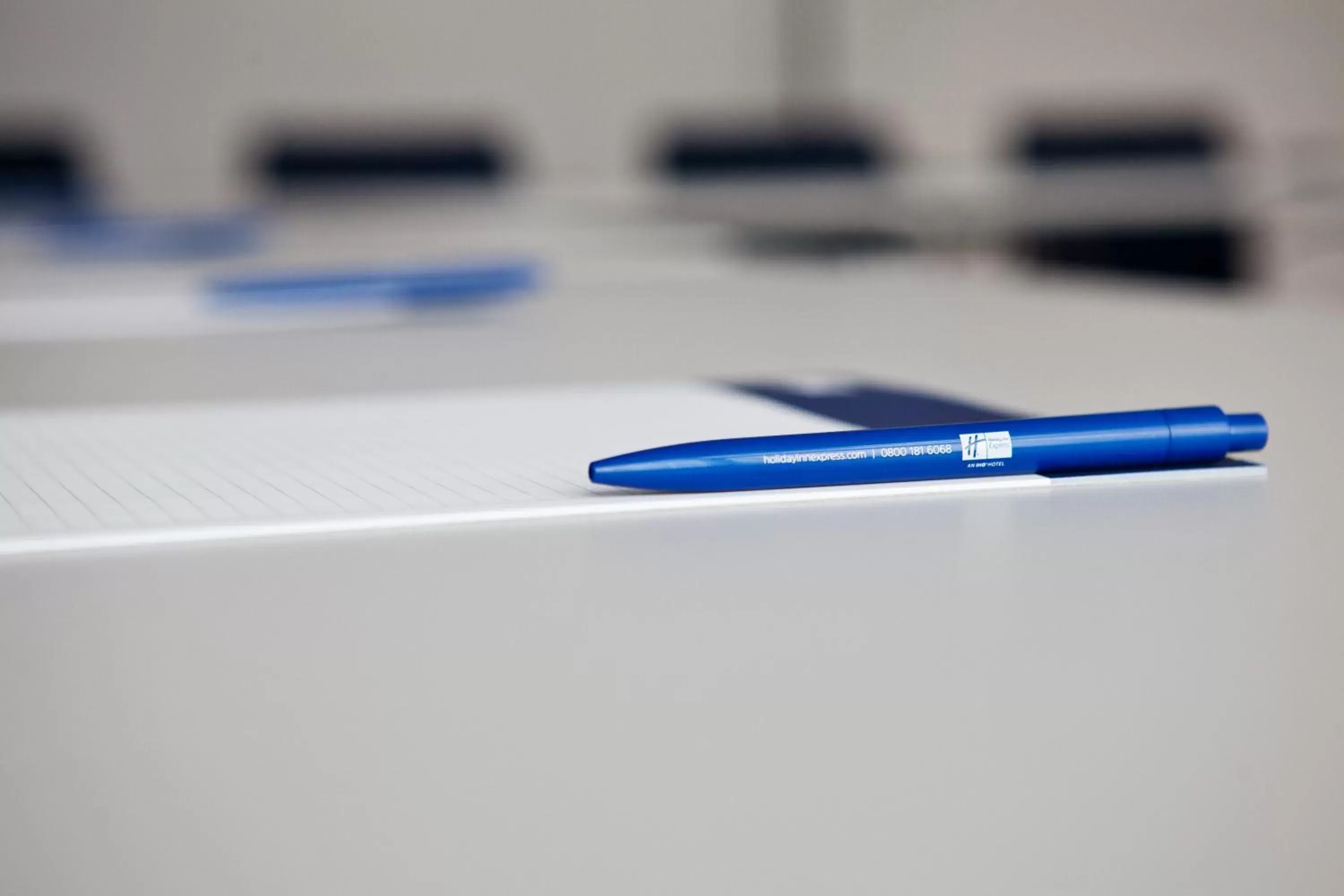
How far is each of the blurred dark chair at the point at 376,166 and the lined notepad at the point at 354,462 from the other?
2.72m

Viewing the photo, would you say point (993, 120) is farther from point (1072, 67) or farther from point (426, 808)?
point (426, 808)

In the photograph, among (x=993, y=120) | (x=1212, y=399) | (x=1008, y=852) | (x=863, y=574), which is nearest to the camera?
(x=1008, y=852)

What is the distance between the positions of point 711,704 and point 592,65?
474cm

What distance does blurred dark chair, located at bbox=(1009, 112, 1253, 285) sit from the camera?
94.7 inches

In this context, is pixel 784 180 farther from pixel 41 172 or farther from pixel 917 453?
pixel 917 453

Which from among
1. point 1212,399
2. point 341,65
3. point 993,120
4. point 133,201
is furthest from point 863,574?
point 993,120

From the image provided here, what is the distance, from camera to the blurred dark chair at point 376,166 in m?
3.46

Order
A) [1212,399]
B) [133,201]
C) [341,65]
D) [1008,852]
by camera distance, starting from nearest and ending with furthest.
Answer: [1008,852] < [1212,399] < [133,201] < [341,65]

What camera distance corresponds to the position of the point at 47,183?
3488mm

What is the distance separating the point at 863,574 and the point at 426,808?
18cm

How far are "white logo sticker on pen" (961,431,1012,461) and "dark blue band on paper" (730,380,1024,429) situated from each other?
0.06 metres

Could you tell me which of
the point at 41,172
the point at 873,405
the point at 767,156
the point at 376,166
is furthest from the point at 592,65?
the point at 873,405

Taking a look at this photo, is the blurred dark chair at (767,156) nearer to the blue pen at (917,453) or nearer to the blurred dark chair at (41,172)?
the blurred dark chair at (41,172)

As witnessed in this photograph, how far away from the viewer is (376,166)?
139 inches
